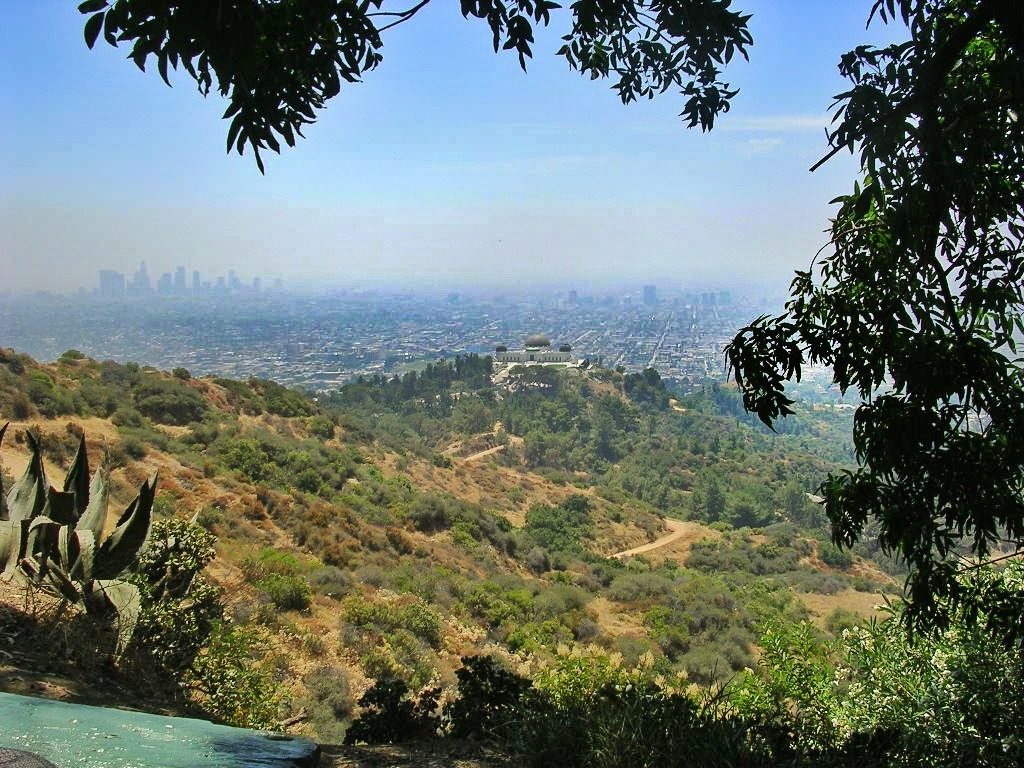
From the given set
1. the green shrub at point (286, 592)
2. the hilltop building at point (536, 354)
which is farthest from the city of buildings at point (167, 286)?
the green shrub at point (286, 592)

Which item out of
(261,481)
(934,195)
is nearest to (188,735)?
(934,195)

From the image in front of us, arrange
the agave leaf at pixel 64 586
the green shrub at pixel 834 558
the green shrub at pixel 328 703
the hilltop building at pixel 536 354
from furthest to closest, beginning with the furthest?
the hilltop building at pixel 536 354
the green shrub at pixel 834 558
the green shrub at pixel 328 703
the agave leaf at pixel 64 586

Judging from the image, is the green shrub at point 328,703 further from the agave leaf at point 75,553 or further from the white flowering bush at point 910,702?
the white flowering bush at point 910,702

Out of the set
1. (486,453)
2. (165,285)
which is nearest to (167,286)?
(165,285)

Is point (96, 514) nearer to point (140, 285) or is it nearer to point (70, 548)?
point (70, 548)

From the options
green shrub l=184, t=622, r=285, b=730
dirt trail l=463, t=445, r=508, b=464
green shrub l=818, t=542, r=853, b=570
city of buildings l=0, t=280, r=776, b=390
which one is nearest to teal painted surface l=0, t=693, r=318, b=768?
green shrub l=184, t=622, r=285, b=730

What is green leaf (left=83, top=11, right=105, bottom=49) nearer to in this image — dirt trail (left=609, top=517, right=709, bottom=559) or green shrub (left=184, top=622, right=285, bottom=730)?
green shrub (left=184, top=622, right=285, bottom=730)

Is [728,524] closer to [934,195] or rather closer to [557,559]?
[557,559]
